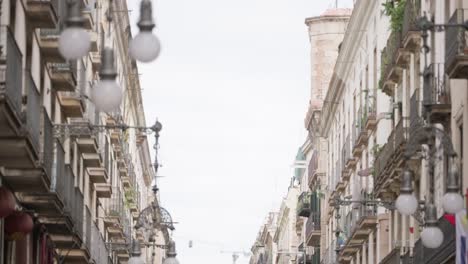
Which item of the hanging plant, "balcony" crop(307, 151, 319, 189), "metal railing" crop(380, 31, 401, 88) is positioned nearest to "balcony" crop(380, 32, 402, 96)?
"metal railing" crop(380, 31, 401, 88)

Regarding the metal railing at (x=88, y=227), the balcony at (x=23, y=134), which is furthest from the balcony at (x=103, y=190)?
the balcony at (x=23, y=134)

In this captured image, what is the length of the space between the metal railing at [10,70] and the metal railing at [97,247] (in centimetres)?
2130

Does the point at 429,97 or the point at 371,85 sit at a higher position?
the point at 371,85

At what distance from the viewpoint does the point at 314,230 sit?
8794cm

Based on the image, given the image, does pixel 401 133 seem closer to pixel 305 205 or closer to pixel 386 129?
pixel 386 129

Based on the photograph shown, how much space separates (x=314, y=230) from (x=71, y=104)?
139ft

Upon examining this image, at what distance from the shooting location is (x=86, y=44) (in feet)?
69.8

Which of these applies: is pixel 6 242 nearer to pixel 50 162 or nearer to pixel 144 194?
pixel 50 162

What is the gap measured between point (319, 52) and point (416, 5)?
46164mm

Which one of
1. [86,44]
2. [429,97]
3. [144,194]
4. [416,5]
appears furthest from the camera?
[144,194]

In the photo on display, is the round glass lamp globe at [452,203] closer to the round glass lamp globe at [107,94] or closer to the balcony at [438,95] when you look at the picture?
the round glass lamp globe at [107,94]

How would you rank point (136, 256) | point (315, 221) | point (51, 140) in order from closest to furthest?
point (51, 140), point (136, 256), point (315, 221)

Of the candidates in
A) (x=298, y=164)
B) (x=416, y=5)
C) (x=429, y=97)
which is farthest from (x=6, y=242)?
(x=298, y=164)

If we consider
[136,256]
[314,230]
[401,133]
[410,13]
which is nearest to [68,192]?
[136,256]
